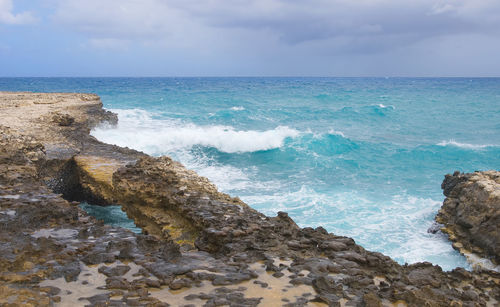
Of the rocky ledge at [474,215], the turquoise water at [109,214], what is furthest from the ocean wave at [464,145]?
the turquoise water at [109,214]

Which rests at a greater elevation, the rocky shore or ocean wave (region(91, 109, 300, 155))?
the rocky shore

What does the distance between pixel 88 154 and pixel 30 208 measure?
4.14 meters


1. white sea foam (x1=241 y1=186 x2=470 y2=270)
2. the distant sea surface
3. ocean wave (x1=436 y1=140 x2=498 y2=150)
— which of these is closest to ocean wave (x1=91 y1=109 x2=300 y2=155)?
the distant sea surface

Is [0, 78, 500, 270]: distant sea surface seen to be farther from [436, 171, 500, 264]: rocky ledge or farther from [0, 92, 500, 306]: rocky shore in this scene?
[0, 92, 500, 306]: rocky shore

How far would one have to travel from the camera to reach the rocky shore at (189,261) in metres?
3.68

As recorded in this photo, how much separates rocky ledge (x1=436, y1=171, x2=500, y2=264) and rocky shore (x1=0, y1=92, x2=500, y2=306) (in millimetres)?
291

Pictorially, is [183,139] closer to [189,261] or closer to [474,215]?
[474,215]

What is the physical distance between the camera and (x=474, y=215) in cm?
766

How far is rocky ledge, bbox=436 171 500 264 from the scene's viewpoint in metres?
7.07

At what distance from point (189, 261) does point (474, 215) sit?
593 cm

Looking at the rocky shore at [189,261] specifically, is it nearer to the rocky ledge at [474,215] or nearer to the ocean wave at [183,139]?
the rocky ledge at [474,215]

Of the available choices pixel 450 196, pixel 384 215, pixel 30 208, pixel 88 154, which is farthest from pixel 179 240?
pixel 450 196

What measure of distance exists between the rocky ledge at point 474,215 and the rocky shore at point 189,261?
0.95 ft

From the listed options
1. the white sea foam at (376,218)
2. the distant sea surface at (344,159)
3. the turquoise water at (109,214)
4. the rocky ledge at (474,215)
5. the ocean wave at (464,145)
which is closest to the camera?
the rocky ledge at (474,215)
